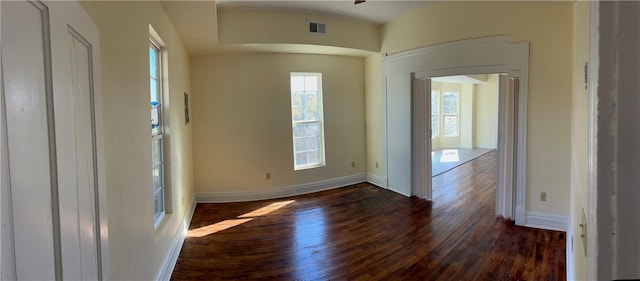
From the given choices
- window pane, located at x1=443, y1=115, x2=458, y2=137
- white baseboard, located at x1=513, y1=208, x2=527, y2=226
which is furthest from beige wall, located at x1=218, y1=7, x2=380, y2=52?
window pane, located at x1=443, y1=115, x2=458, y2=137

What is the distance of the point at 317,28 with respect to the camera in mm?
4473

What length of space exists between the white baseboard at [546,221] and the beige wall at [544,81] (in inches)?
2.1

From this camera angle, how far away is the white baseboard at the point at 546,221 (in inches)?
134

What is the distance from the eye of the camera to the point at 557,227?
3.42 m

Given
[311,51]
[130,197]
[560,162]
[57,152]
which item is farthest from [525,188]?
[57,152]

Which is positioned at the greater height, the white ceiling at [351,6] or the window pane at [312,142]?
the white ceiling at [351,6]

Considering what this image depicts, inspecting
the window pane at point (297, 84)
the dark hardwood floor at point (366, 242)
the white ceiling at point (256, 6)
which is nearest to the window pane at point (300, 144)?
the window pane at point (297, 84)

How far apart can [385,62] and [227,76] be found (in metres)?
2.46

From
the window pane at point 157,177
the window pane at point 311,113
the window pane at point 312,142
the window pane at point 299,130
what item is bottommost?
the window pane at point 157,177

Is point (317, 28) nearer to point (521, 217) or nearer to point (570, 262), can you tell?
point (521, 217)

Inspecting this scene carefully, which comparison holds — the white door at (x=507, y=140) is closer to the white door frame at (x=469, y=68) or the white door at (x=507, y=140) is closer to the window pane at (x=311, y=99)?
the white door frame at (x=469, y=68)

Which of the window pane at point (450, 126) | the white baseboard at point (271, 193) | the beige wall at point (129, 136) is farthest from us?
the window pane at point (450, 126)

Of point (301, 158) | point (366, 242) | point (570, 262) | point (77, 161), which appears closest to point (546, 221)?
point (570, 262)

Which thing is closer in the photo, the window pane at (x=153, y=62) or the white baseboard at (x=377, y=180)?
the window pane at (x=153, y=62)
